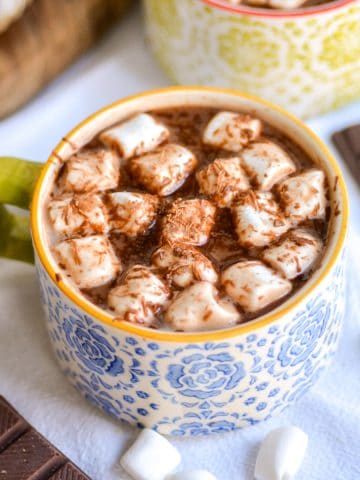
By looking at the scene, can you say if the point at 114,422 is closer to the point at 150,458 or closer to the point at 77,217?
the point at 150,458

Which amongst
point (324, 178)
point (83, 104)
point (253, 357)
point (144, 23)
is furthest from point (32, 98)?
point (253, 357)

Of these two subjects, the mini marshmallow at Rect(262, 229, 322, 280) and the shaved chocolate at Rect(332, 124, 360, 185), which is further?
the shaved chocolate at Rect(332, 124, 360, 185)

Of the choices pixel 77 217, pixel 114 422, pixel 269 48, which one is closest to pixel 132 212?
pixel 77 217

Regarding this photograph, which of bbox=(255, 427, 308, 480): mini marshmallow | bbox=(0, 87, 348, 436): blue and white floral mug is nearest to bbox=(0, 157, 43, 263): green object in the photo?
bbox=(0, 87, 348, 436): blue and white floral mug

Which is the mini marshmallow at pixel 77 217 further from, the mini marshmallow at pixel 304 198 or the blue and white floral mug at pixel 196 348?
the mini marshmallow at pixel 304 198

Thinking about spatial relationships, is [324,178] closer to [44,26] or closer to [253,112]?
[253,112]

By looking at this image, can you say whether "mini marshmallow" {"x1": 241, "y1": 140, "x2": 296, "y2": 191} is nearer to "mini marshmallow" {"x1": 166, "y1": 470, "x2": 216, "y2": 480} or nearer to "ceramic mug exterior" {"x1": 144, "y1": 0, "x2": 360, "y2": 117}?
"ceramic mug exterior" {"x1": 144, "y1": 0, "x2": 360, "y2": 117}
